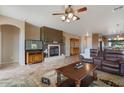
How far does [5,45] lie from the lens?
6590 millimetres

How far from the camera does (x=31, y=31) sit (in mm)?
7469

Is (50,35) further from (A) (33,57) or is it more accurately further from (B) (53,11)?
(B) (53,11)

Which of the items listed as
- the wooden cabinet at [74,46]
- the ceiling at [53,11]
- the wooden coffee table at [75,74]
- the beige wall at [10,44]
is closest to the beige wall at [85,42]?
the wooden cabinet at [74,46]

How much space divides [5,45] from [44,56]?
249cm

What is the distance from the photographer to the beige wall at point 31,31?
7.17 m

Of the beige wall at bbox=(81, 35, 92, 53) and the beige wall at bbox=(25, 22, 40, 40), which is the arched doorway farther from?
the beige wall at bbox=(81, 35, 92, 53)

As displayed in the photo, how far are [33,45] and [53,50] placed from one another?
198cm

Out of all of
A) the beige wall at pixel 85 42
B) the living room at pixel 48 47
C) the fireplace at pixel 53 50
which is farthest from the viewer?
the beige wall at pixel 85 42

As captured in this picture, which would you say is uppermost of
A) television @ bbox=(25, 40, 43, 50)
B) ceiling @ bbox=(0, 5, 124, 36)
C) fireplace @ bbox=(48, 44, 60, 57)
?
ceiling @ bbox=(0, 5, 124, 36)

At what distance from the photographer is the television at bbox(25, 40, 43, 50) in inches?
256

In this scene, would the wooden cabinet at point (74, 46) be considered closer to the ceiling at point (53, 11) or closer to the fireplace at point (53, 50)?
A: the fireplace at point (53, 50)

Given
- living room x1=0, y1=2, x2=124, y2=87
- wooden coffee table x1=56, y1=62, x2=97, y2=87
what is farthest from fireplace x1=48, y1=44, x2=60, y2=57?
wooden coffee table x1=56, y1=62, x2=97, y2=87
